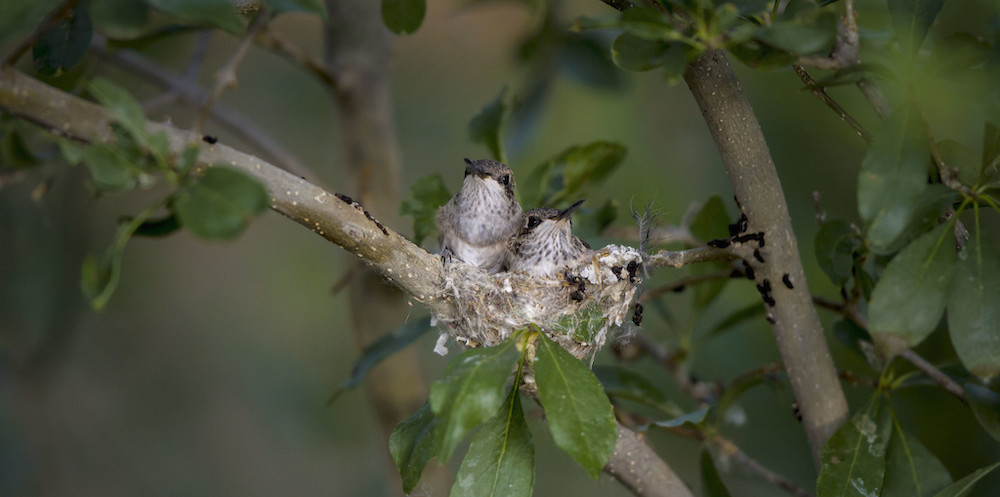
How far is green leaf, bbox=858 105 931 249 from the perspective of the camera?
1124 millimetres

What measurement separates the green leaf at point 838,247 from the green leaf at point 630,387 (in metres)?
0.62

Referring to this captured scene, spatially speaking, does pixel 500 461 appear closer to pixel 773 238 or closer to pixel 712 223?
pixel 773 238

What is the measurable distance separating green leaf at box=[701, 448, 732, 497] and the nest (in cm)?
37

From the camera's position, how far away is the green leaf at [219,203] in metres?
0.93

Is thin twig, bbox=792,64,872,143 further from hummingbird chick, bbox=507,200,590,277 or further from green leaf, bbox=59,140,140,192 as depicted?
green leaf, bbox=59,140,140,192

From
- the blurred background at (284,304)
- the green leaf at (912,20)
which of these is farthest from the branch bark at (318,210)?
the blurred background at (284,304)

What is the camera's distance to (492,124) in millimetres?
2033

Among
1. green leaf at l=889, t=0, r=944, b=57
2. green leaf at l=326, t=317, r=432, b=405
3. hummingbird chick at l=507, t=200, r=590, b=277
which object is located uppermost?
green leaf at l=889, t=0, r=944, b=57

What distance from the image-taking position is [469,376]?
116cm

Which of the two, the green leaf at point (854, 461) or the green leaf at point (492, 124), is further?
the green leaf at point (492, 124)

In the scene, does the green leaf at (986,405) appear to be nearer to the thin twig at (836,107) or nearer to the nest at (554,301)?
the thin twig at (836,107)

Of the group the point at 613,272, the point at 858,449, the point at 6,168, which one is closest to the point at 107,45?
the point at 6,168

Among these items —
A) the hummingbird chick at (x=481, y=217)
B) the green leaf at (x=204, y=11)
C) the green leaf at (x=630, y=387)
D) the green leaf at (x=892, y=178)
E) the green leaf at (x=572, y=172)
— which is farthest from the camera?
the hummingbird chick at (x=481, y=217)

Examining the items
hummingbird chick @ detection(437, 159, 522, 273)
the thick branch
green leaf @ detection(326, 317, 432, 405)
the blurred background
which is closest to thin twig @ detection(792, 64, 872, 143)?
the thick branch
